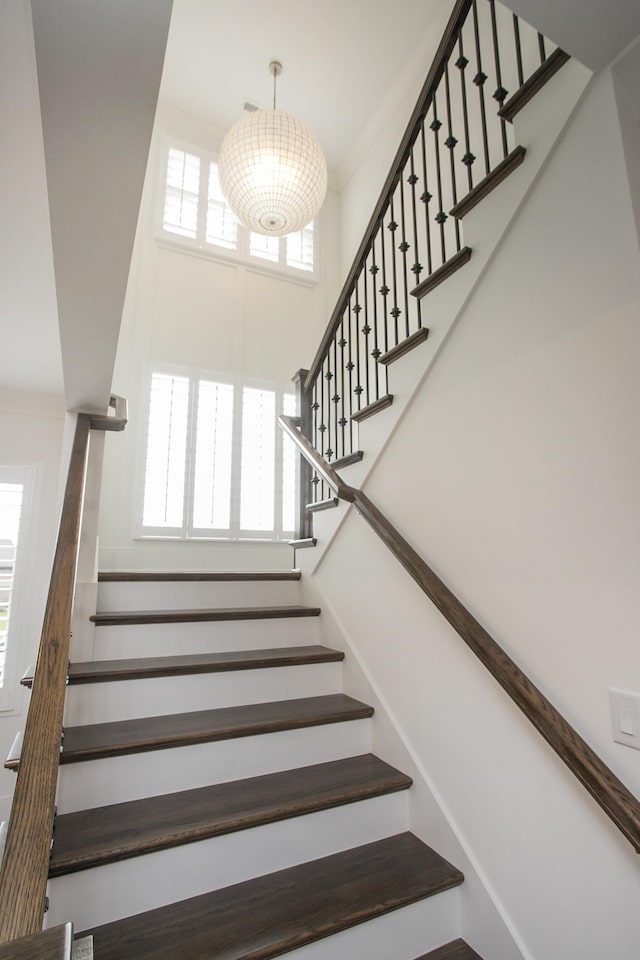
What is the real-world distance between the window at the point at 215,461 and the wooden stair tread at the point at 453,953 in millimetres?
2973

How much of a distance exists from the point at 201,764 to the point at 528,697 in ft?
3.62

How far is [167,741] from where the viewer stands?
5.37ft

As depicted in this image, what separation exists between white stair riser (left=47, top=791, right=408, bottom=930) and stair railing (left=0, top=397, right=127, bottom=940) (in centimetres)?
53

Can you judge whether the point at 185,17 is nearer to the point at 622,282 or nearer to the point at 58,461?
the point at 58,461

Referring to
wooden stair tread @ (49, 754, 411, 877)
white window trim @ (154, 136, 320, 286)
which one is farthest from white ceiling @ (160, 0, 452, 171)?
wooden stair tread @ (49, 754, 411, 877)

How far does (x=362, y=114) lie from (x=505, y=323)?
4.25m

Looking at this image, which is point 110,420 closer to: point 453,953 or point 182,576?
point 182,576

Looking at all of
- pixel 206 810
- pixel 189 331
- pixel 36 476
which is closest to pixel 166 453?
pixel 36 476

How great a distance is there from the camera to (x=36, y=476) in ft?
11.8

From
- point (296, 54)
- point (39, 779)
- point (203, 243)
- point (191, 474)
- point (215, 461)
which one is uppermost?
point (296, 54)

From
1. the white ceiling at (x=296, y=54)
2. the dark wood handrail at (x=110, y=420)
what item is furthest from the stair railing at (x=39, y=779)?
the white ceiling at (x=296, y=54)

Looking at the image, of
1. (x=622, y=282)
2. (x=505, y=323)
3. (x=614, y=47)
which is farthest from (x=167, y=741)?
(x=614, y=47)

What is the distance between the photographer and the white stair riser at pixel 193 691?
5.89 ft

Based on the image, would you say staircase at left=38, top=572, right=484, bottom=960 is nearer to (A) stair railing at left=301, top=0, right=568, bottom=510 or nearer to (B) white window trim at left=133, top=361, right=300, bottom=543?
(A) stair railing at left=301, top=0, right=568, bottom=510
